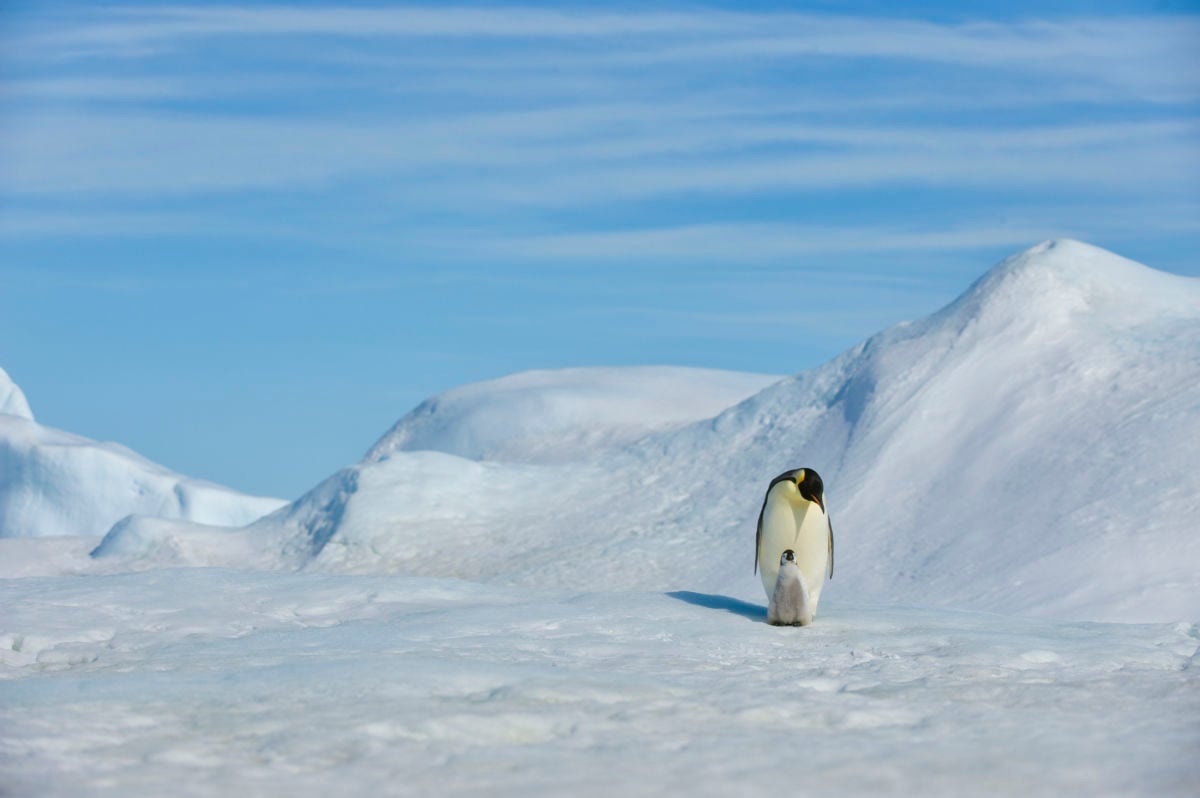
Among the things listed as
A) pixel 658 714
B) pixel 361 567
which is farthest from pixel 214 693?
pixel 361 567

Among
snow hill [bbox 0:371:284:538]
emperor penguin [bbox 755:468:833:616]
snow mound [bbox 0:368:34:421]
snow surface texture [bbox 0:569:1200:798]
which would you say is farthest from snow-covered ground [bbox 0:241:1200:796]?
snow mound [bbox 0:368:34:421]

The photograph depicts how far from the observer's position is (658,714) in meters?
4.82

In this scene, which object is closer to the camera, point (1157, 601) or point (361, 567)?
point (1157, 601)

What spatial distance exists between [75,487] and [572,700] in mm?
34352

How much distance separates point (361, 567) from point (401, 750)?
44.0 ft

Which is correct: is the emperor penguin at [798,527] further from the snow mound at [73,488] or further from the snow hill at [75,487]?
the snow mound at [73,488]

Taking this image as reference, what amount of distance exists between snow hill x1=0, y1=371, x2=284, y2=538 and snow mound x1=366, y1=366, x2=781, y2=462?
925 cm

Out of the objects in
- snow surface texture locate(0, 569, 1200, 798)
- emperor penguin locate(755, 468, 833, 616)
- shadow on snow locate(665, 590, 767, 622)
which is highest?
emperor penguin locate(755, 468, 833, 616)

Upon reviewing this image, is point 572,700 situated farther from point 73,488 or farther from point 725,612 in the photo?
point 73,488

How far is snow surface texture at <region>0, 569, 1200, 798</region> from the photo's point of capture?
396 centimetres

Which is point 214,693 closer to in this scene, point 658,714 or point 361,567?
point 658,714

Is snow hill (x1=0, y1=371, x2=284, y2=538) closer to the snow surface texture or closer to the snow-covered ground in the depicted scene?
the snow-covered ground

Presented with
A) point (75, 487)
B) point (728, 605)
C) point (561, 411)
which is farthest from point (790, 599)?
point (75, 487)

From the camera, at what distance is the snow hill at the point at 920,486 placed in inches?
514
